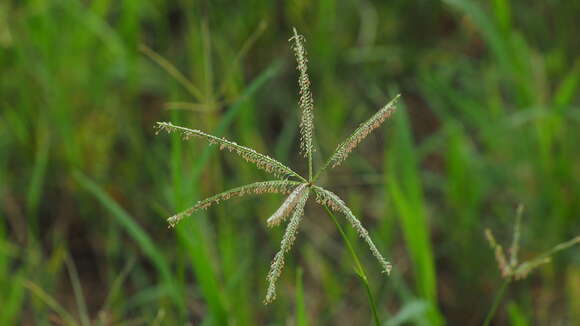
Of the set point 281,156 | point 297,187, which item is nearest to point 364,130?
point 297,187

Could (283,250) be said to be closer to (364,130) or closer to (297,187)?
(297,187)

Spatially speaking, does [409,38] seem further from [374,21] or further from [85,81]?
[85,81]

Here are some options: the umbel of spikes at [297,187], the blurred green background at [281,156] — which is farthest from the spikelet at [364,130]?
the blurred green background at [281,156]

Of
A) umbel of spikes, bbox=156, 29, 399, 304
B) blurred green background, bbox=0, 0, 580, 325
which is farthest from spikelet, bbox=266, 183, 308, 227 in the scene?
blurred green background, bbox=0, 0, 580, 325

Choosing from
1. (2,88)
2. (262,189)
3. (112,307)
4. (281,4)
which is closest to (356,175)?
(281,4)

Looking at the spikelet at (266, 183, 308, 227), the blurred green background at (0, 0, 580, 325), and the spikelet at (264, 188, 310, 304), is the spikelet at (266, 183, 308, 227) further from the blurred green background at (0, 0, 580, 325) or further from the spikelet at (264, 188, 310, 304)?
the blurred green background at (0, 0, 580, 325)

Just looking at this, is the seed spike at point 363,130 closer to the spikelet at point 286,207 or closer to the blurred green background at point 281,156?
the spikelet at point 286,207
